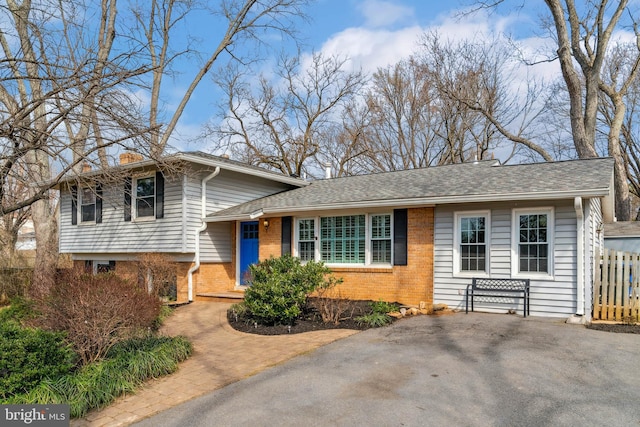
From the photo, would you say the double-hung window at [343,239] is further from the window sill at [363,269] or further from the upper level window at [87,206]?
the upper level window at [87,206]

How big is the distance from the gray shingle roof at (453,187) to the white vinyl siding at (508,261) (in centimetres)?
48

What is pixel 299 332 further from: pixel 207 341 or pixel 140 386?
pixel 140 386

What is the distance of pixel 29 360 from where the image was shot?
5.20 meters

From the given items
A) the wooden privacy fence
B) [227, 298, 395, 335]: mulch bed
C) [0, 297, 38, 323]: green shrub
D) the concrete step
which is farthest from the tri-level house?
[0, 297, 38, 323]: green shrub

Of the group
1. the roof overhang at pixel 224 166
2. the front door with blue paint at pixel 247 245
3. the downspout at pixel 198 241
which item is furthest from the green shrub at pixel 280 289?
the front door with blue paint at pixel 247 245

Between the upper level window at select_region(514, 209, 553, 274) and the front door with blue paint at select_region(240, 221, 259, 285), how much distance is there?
7551 mm

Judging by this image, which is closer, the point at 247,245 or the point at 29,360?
the point at 29,360

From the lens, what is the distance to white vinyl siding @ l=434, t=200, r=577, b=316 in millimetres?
8977

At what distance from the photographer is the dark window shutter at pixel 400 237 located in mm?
10805

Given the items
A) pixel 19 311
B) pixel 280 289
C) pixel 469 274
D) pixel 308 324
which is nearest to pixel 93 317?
pixel 280 289

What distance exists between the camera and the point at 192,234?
1327 centimetres

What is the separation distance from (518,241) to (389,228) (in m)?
2.97

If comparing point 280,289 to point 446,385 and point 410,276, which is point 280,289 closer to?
point 410,276

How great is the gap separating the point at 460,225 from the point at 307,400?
6.37 metres
